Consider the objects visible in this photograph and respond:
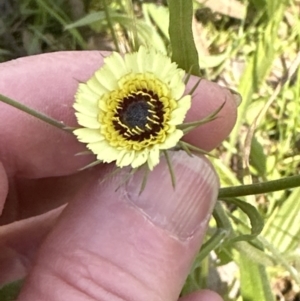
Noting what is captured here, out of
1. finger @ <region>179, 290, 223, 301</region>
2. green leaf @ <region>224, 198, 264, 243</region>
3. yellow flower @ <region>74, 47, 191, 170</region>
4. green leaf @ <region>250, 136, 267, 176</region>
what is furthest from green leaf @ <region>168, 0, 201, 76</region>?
green leaf @ <region>250, 136, 267, 176</region>

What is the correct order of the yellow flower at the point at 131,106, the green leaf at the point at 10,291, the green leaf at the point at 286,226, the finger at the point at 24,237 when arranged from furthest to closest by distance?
the green leaf at the point at 286,226, the finger at the point at 24,237, the green leaf at the point at 10,291, the yellow flower at the point at 131,106

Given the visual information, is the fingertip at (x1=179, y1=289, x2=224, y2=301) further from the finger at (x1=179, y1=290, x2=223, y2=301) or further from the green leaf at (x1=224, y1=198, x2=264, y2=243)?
the green leaf at (x1=224, y1=198, x2=264, y2=243)

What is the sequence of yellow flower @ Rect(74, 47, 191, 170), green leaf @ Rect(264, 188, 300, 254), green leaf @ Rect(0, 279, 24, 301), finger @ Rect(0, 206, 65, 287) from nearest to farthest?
yellow flower @ Rect(74, 47, 191, 170) < green leaf @ Rect(0, 279, 24, 301) < finger @ Rect(0, 206, 65, 287) < green leaf @ Rect(264, 188, 300, 254)

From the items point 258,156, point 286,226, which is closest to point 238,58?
point 258,156

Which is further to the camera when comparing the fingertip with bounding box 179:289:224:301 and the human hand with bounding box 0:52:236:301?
the fingertip with bounding box 179:289:224:301

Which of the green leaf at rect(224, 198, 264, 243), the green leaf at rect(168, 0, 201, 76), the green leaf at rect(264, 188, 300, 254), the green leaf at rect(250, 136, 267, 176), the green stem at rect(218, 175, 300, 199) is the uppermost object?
the green leaf at rect(168, 0, 201, 76)

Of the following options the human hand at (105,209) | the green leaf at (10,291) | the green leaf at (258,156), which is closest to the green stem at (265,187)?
the human hand at (105,209)

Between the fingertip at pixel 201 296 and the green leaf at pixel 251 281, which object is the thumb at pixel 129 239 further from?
the green leaf at pixel 251 281
